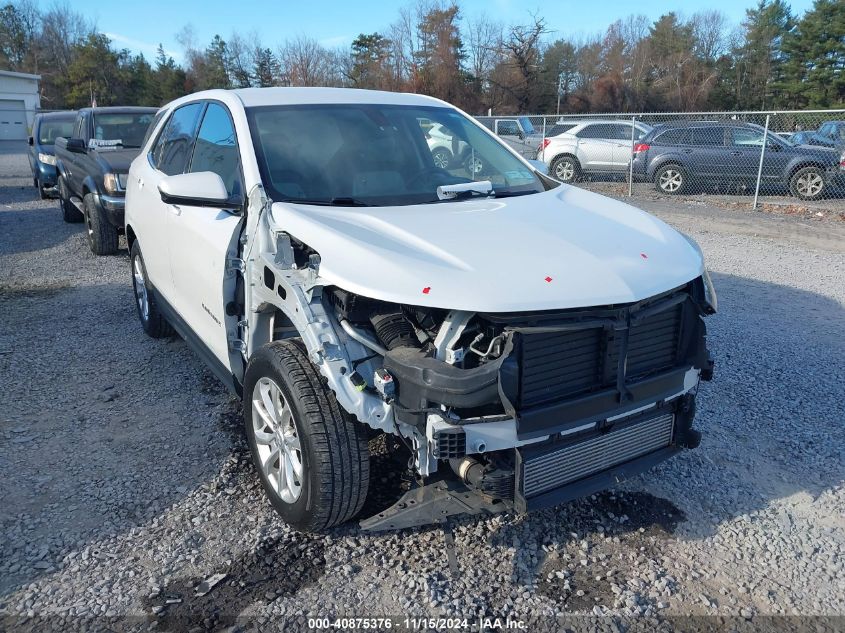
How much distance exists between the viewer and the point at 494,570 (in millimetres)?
2895

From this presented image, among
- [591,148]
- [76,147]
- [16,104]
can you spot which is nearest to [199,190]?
[76,147]

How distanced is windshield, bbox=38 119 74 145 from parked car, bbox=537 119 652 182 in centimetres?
1103

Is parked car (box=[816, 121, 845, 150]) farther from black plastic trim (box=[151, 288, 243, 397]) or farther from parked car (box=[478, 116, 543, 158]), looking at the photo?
black plastic trim (box=[151, 288, 243, 397])

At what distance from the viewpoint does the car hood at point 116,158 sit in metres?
8.35

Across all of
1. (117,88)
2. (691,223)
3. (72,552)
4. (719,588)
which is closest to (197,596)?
(72,552)

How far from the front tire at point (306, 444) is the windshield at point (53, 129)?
45.8ft

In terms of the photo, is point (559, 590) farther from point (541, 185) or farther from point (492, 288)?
point (541, 185)

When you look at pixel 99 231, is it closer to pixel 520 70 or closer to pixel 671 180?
pixel 671 180

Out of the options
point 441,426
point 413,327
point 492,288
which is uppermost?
point 492,288

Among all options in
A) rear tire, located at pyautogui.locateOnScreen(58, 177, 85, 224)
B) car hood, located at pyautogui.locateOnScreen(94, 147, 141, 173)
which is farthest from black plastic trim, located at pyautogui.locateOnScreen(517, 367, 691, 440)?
rear tire, located at pyautogui.locateOnScreen(58, 177, 85, 224)

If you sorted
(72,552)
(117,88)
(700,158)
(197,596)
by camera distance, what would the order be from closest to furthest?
(197,596)
(72,552)
(700,158)
(117,88)

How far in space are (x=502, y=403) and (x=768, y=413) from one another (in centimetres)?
265

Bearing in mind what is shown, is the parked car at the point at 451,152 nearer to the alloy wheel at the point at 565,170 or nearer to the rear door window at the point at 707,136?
the rear door window at the point at 707,136

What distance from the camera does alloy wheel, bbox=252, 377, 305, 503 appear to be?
301 centimetres
